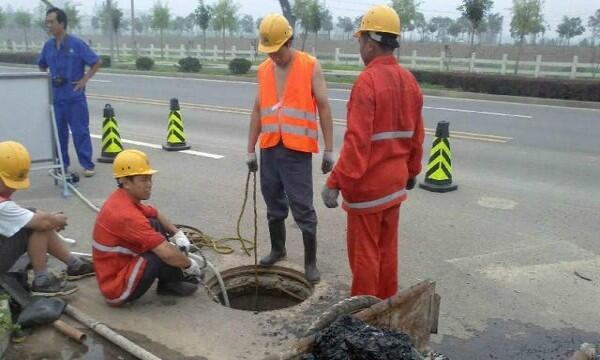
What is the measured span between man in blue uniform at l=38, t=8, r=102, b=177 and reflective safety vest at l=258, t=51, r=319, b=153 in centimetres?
371

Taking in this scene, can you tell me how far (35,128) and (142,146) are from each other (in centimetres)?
299

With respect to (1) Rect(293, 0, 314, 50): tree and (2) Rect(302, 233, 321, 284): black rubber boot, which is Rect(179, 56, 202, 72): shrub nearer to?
(1) Rect(293, 0, 314, 50): tree

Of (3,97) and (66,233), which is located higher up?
(3,97)

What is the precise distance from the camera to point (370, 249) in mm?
3535

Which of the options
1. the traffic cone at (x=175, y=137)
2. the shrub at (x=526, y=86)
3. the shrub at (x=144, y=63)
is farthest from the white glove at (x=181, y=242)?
the shrub at (x=144, y=63)

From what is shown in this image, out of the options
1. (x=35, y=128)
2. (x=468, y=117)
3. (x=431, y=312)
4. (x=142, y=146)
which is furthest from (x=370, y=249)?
(x=468, y=117)

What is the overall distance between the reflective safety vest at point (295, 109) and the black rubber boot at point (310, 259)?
0.68 metres

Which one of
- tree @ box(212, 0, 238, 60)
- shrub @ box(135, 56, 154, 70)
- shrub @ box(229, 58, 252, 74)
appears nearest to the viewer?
shrub @ box(229, 58, 252, 74)

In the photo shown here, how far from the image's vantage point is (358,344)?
2.46 metres

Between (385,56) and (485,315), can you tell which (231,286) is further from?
(385,56)

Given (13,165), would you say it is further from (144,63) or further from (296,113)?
(144,63)

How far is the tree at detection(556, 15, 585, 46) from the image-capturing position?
52.3 m

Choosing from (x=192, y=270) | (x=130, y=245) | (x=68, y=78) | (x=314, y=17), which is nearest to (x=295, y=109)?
(x=192, y=270)

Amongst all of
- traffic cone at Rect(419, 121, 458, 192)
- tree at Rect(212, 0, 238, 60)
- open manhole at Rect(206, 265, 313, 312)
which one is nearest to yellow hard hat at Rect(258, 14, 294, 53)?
open manhole at Rect(206, 265, 313, 312)
